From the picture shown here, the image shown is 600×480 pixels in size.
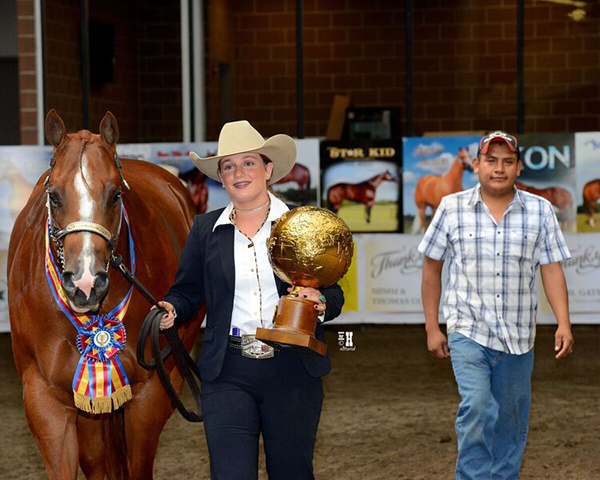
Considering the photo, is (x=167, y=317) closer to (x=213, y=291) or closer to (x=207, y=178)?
(x=213, y=291)

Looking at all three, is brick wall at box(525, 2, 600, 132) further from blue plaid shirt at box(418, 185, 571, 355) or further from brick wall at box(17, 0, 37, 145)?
blue plaid shirt at box(418, 185, 571, 355)

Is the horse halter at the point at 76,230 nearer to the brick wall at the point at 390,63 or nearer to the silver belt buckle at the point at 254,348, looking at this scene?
the silver belt buckle at the point at 254,348

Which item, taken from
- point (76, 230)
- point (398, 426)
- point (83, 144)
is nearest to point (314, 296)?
point (76, 230)

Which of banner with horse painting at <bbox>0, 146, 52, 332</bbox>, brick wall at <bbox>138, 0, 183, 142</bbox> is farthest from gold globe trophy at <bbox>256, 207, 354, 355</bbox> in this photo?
brick wall at <bbox>138, 0, 183, 142</bbox>

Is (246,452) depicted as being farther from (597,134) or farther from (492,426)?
(597,134)

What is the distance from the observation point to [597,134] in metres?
9.62

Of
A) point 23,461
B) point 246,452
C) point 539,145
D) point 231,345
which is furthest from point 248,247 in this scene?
point 539,145

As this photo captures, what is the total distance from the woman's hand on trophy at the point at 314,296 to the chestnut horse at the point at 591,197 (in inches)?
239

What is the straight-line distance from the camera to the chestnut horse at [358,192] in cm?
988

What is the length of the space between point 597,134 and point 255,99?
26.8 ft

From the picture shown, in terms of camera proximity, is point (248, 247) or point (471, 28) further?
point (471, 28)

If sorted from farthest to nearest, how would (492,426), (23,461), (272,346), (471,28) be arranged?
(471,28) < (23,461) < (492,426) < (272,346)

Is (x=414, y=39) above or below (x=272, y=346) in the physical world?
above

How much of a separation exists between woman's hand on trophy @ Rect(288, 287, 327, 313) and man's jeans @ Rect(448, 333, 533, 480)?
1304 millimetres
